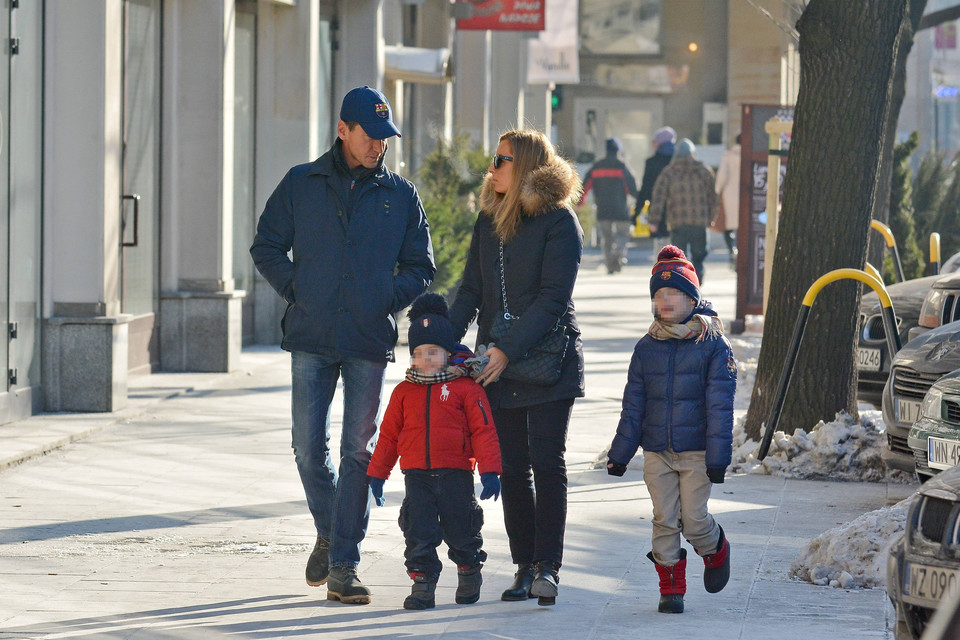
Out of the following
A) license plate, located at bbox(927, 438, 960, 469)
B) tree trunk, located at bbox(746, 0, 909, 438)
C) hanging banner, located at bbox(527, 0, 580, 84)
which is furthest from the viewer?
hanging banner, located at bbox(527, 0, 580, 84)

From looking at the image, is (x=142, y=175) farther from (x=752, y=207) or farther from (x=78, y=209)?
(x=752, y=207)

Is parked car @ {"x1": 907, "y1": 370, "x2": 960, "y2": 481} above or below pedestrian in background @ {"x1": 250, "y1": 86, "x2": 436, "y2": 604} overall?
below

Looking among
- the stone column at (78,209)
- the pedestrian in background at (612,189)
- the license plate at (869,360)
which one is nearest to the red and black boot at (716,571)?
the license plate at (869,360)

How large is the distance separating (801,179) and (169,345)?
5.77 m

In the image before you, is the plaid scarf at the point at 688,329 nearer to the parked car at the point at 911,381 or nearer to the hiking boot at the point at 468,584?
the hiking boot at the point at 468,584

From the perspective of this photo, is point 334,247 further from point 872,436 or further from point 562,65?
point 562,65

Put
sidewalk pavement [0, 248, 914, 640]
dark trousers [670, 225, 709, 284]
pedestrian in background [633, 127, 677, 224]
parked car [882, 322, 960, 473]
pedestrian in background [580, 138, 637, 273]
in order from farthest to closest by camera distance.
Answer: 1. pedestrian in background [580, 138, 637, 273]
2. pedestrian in background [633, 127, 677, 224]
3. dark trousers [670, 225, 709, 284]
4. parked car [882, 322, 960, 473]
5. sidewalk pavement [0, 248, 914, 640]

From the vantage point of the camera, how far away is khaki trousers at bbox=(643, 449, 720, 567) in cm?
584

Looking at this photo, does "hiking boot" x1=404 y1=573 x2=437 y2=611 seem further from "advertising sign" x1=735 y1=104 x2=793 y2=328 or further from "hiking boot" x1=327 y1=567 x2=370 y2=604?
"advertising sign" x1=735 y1=104 x2=793 y2=328

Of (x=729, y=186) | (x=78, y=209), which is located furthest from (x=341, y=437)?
(x=729, y=186)

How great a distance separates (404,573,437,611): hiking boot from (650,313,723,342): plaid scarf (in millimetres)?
1199

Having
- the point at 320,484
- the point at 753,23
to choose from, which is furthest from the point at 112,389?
the point at 753,23

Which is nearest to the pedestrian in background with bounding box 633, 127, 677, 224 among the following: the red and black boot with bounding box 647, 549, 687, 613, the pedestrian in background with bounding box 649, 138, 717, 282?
the pedestrian in background with bounding box 649, 138, 717, 282

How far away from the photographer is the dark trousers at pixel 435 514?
226 inches
